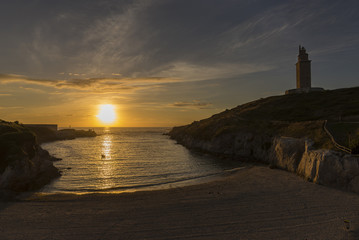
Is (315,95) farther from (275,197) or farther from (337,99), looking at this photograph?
(275,197)

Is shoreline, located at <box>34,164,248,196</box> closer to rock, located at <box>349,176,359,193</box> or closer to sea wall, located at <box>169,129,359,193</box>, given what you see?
sea wall, located at <box>169,129,359,193</box>

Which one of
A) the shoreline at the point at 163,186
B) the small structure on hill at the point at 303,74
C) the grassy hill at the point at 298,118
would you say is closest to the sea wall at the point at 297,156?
the grassy hill at the point at 298,118

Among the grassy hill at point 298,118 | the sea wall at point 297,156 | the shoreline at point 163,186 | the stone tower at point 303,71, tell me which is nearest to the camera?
the sea wall at point 297,156

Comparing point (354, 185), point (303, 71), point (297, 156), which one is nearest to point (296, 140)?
point (297, 156)

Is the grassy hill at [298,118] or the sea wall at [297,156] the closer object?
the sea wall at [297,156]

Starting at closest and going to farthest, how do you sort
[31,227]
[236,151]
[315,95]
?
[31,227] → [236,151] → [315,95]

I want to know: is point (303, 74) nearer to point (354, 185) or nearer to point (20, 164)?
point (354, 185)

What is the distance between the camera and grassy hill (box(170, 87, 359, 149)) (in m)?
41.3

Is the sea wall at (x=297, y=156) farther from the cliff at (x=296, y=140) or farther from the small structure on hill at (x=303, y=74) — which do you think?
the small structure on hill at (x=303, y=74)

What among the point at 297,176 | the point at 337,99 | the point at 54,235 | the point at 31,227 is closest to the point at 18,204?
the point at 31,227

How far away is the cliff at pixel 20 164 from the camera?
27.4 m

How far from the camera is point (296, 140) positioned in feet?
126

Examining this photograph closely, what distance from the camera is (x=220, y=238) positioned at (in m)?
14.8

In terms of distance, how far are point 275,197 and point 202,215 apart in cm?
980
